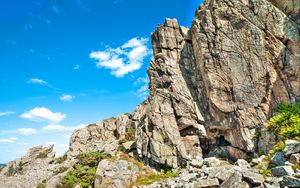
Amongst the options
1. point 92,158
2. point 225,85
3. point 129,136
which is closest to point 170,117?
point 225,85

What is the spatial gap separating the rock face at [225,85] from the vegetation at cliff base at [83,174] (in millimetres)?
9446

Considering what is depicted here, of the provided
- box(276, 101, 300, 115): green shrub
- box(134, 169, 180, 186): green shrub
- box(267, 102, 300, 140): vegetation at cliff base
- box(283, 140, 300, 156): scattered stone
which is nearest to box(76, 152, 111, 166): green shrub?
box(134, 169, 180, 186): green shrub

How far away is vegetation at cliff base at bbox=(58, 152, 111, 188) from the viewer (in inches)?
1742

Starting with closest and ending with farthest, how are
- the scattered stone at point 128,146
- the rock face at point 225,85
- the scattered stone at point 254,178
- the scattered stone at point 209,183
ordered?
1. the scattered stone at point 254,178
2. the scattered stone at point 209,183
3. the rock face at point 225,85
4. the scattered stone at point 128,146

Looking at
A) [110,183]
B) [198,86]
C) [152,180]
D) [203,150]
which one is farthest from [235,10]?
[110,183]

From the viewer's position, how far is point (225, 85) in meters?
46.6

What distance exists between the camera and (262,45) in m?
45.0

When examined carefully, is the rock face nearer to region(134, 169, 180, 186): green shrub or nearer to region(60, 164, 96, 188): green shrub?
region(134, 169, 180, 186): green shrub

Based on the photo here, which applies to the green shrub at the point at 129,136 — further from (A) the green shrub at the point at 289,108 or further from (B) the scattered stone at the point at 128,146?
(A) the green shrub at the point at 289,108

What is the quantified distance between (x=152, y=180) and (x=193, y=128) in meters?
14.2

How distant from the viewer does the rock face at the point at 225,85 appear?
43344 millimetres

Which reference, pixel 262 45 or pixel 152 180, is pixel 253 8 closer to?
pixel 262 45

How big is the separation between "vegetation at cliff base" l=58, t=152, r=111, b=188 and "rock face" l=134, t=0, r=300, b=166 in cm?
945

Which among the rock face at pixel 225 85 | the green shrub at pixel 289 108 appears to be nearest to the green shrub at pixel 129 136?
the rock face at pixel 225 85
